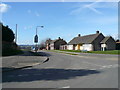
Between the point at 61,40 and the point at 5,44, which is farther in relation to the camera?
the point at 61,40

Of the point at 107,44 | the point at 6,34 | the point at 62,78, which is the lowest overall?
the point at 62,78

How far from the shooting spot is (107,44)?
63156 mm

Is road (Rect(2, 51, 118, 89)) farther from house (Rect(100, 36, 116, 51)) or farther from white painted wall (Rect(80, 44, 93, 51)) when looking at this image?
white painted wall (Rect(80, 44, 93, 51))

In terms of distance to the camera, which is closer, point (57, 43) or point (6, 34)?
point (6, 34)

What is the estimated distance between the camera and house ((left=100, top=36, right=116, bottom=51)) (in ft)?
206

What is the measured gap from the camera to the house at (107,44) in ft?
206

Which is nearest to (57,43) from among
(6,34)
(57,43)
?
(57,43)

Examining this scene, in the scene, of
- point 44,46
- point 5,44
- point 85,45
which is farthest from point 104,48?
point 44,46

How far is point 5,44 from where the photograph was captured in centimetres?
4031

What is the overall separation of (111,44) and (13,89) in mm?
60901

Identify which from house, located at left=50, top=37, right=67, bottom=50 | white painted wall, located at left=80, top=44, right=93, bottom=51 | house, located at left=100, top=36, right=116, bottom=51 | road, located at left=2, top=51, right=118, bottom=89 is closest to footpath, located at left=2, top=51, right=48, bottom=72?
road, located at left=2, top=51, right=118, bottom=89

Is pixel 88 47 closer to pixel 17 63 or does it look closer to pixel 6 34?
pixel 6 34

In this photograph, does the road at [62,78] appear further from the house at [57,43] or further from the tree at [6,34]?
the house at [57,43]

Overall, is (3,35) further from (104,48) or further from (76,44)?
(76,44)
